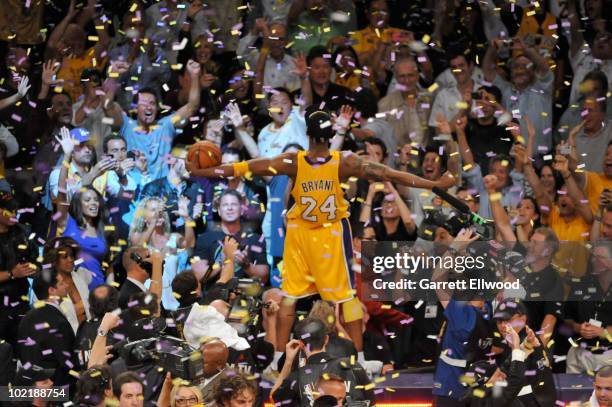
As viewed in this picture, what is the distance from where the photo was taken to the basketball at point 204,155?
11266mm

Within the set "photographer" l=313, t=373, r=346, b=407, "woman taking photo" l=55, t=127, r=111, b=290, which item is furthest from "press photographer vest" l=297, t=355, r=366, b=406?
"woman taking photo" l=55, t=127, r=111, b=290

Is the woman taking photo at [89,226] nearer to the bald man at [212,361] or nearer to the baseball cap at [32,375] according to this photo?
the baseball cap at [32,375]

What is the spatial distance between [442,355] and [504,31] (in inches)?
176

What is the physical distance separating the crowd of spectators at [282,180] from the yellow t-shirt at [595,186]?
2 cm

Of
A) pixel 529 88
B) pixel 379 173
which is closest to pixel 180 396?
pixel 379 173

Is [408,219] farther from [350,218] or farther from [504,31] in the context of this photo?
[504,31]

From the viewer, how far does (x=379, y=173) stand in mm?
11328

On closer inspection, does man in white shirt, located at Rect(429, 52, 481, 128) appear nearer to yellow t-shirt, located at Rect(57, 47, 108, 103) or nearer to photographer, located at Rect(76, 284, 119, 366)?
yellow t-shirt, located at Rect(57, 47, 108, 103)

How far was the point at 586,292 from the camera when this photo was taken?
1188 centimetres

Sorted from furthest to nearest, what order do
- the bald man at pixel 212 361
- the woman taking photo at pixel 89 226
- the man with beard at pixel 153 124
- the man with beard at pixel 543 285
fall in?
the man with beard at pixel 153 124 → the woman taking photo at pixel 89 226 → the man with beard at pixel 543 285 → the bald man at pixel 212 361

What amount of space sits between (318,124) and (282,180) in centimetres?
194

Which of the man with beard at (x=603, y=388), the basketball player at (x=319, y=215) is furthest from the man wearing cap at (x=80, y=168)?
the man with beard at (x=603, y=388)

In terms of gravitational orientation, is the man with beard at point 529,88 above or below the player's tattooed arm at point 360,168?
below

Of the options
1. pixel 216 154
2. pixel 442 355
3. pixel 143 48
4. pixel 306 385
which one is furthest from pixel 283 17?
pixel 306 385
